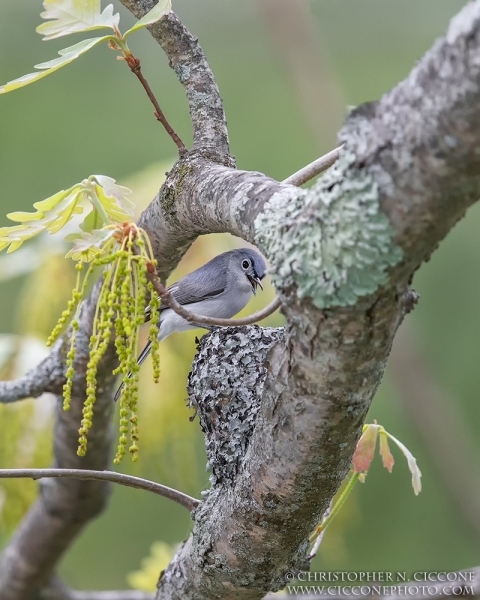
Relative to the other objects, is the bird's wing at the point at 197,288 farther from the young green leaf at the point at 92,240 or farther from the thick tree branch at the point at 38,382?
the young green leaf at the point at 92,240

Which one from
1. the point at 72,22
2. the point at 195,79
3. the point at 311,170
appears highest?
the point at 72,22

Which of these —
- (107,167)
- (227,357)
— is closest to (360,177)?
(227,357)

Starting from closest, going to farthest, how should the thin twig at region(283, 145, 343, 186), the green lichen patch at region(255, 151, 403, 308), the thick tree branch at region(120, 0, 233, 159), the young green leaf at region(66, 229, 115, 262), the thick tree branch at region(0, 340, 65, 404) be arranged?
1. the green lichen patch at region(255, 151, 403, 308)
2. the young green leaf at region(66, 229, 115, 262)
3. the thin twig at region(283, 145, 343, 186)
4. the thick tree branch at region(120, 0, 233, 159)
5. the thick tree branch at region(0, 340, 65, 404)

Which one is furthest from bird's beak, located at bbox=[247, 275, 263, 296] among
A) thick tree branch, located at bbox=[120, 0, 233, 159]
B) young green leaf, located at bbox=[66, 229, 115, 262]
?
young green leaf, located at bbox=[66, 229, 115, 262]

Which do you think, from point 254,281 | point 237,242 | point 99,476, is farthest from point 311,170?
point 237,242

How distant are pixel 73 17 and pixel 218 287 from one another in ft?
2.94

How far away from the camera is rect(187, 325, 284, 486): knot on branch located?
91cm

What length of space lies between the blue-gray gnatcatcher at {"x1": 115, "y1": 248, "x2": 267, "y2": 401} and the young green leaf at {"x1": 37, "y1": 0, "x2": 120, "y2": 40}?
2.63ft

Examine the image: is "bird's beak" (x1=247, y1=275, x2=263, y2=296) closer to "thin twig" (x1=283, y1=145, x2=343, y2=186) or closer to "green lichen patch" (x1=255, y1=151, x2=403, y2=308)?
"thin twig" (x1=283, y1=145, x2=343, y2=186)

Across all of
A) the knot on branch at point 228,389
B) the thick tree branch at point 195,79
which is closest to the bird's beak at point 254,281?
the knot on branch at point 228,389

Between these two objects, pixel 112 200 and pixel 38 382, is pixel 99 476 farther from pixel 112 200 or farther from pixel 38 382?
pixel 38 382

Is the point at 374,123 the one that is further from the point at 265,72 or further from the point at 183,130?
the point at 265,72

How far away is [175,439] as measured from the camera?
167cm

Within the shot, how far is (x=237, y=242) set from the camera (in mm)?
1793
